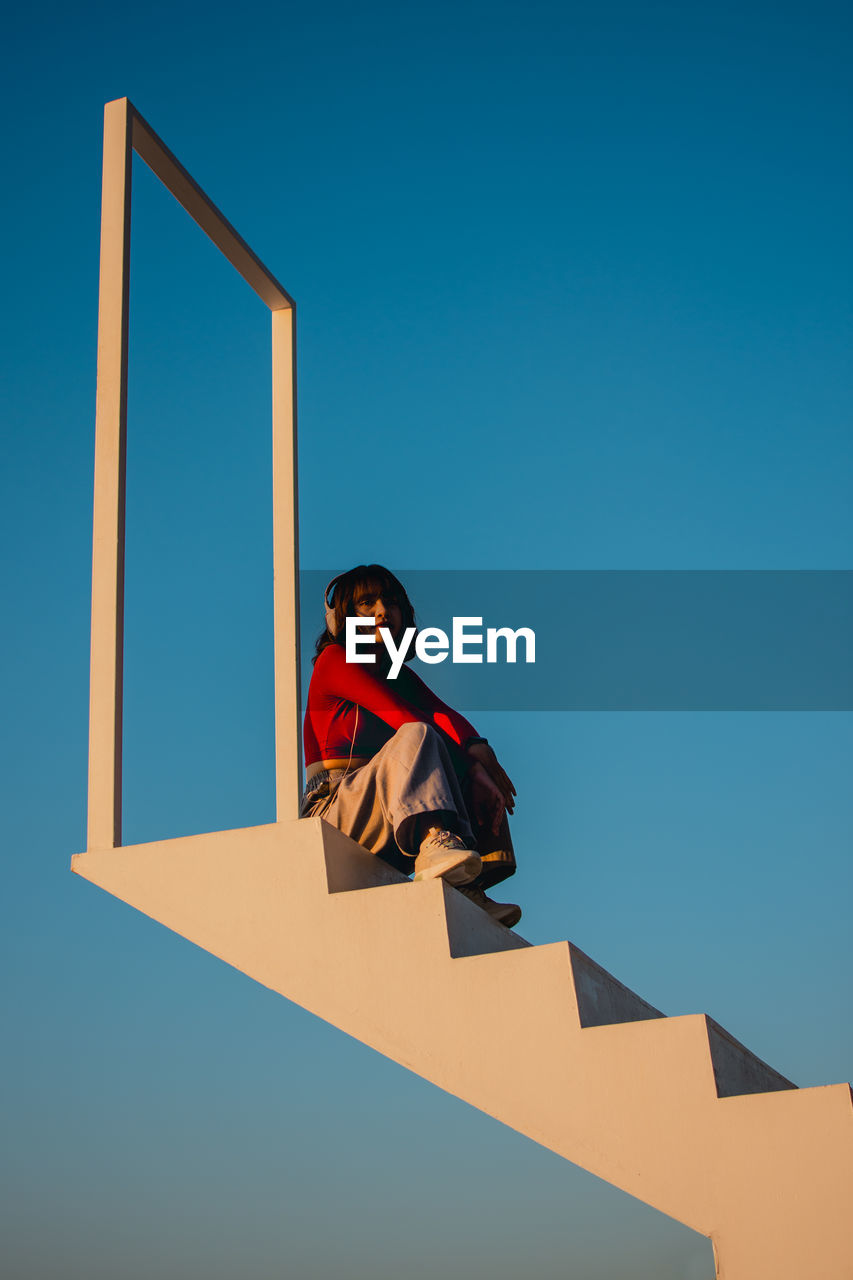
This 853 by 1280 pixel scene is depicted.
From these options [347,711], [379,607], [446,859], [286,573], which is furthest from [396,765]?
[286,573]

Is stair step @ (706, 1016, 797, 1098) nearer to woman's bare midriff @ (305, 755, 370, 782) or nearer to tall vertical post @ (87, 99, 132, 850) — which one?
woman's bare midriff @ (305, 755, 370, 782)

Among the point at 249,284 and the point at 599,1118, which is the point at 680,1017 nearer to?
the point at 599,1118

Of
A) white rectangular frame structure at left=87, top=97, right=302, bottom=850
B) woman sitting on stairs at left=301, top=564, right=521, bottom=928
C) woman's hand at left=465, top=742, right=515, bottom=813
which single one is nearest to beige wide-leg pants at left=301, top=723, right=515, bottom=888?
woman sitting on stairs at left=301, top=564, right=521, bottom=928

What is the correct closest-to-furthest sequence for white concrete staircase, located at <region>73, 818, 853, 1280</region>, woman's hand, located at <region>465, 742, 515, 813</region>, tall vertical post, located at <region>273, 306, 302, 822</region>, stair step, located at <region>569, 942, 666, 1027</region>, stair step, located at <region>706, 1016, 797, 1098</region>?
white concrete staircase, located at <region>73, 818, 853, 1280</region>
stair step, located at <region>706, 1016, 797, 1098</region>
stair step, located at <region>569, 942, 666, 1027</region>
woman's hand, located at <region>465, 742, 515, 813</region>
tall vertical post, located at <region>273, 306, 302, 822</region>

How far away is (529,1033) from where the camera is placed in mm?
3477

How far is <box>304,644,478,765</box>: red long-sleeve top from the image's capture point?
448 cm

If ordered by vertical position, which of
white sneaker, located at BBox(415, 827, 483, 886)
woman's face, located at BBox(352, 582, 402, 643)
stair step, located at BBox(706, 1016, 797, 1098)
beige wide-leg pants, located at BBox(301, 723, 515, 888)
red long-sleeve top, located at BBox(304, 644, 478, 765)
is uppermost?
woman's face, located at BBox(352, 582, 402, 643)

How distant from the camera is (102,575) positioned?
448 centimetres

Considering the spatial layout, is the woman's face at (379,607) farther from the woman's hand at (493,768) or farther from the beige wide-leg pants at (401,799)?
the beige wide-leg pants at (401,799)

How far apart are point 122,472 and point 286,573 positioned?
774 mm

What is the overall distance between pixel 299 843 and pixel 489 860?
91 centimetres

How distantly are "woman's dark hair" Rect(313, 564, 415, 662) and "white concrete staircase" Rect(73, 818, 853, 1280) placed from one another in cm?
108

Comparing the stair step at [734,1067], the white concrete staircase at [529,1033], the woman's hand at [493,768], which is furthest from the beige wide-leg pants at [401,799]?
the stair step at [734,1067]

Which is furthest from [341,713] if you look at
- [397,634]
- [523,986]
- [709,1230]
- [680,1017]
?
[709,1230]
